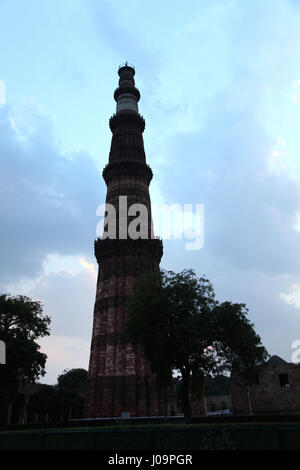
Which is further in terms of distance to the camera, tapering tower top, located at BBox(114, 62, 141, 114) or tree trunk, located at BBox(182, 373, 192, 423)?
tapering tower top, located at BBox(114, 62, 141, 114)

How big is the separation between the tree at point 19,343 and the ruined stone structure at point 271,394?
1930cm

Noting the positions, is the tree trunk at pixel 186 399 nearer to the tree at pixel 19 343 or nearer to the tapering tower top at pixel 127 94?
the tree at pixel 19 343

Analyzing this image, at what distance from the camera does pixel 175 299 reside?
26812mm

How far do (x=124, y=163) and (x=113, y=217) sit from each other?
7.24 m

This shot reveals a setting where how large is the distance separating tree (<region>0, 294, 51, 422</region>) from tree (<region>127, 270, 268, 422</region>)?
12.4 metres

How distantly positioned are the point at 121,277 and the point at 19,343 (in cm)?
1151

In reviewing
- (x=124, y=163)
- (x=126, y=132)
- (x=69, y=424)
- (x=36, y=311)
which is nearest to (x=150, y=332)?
(x=69, y=424)

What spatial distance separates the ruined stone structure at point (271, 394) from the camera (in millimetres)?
36469

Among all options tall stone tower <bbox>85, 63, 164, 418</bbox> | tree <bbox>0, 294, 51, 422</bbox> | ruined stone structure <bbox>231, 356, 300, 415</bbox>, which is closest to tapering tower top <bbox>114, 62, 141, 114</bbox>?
tall stone tower <bbox>85, 63, 164, 418</bbox>

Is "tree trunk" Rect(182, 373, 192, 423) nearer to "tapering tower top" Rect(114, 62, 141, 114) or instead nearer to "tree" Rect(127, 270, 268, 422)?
"tree" Rect(127, 270, 268, 422)

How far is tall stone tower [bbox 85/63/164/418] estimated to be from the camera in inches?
1316

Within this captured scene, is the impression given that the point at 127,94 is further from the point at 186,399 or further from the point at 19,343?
the point at 186,399

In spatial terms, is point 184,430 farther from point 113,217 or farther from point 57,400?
point 57,400
